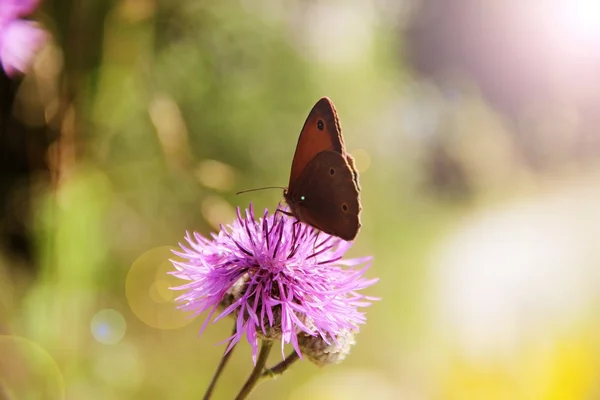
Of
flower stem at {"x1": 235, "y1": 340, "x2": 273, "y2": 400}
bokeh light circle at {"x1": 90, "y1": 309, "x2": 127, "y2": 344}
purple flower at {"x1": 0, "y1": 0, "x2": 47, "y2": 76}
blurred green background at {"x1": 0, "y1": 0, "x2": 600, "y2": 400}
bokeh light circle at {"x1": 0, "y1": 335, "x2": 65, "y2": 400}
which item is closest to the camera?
flower stem at {"x1": 235, "y1": 340, "x2": 273, "y2": 400}

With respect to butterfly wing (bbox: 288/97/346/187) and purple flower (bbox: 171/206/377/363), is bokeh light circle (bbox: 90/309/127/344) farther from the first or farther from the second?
butterfly wing (bbox: 288/97/346/187)

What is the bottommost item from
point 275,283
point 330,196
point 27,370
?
point 27,370

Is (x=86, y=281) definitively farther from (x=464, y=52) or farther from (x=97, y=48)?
(x=464, y=52)

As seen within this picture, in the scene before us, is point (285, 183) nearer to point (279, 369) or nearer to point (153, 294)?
point (153, 294)

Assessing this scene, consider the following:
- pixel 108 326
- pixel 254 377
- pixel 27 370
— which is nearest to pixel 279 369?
pixel 254 377

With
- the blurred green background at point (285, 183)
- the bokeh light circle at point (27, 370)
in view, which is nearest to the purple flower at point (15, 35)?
the blurred green background at point (285, 183)

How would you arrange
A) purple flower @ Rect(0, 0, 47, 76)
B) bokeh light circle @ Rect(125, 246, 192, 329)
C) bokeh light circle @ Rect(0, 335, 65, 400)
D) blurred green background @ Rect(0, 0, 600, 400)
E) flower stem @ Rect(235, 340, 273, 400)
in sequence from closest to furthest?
A: flower stem @ Rect(235, 340, 273, 400)
purple flower @ Rect(0, 0, 47, 76)
bokeh light circle @ Rect(0, 335, 65, 400)
blurred green background @ Rect(0, 0, 600, 400)
bokeh light circle @ Rect(125, 246, 192, 329)

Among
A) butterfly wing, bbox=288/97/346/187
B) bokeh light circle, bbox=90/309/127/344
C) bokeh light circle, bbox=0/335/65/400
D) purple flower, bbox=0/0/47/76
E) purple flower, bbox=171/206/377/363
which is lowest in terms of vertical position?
bokeh light circle, bbox=0/335/65/400

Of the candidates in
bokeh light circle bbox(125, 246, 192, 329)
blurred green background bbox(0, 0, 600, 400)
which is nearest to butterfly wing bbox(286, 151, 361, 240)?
blurred green background bbox(0, 0, 600, 400)
